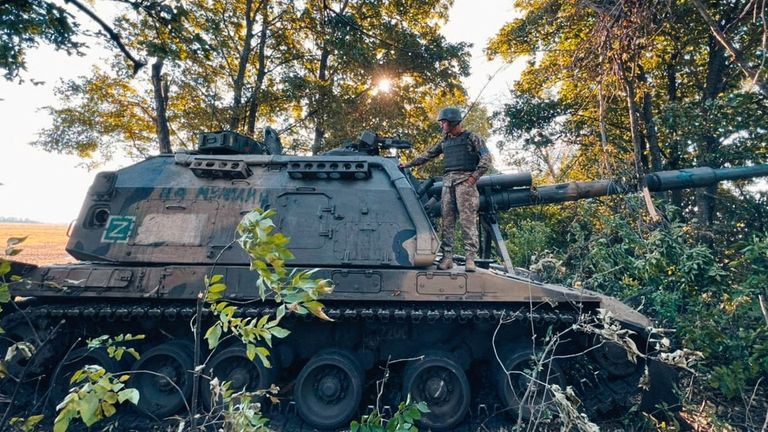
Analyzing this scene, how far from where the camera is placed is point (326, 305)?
14.5 ft

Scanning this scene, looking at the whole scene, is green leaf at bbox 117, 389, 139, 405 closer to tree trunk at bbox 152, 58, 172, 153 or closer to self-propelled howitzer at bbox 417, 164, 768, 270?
self-propelled howitzer at bbox 417, 164, 768, 270

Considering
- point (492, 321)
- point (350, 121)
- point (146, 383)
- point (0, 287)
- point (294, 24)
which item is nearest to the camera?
point (0, 287)

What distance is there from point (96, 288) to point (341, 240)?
283 centimetres

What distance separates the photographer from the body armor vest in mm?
5129

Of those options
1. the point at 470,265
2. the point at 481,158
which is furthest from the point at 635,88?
the point at 470,265

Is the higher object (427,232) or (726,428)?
(427,232)

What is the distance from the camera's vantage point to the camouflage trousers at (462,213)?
4934mm

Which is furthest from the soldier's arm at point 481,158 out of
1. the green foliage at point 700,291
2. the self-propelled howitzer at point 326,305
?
the green foliage at point 700,291

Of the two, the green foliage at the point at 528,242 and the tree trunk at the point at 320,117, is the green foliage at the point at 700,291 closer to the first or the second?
the green foliage at the point at 528,242

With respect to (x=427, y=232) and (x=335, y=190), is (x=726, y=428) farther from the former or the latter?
(x=335, y=190)

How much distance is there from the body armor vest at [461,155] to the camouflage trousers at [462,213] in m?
0.22

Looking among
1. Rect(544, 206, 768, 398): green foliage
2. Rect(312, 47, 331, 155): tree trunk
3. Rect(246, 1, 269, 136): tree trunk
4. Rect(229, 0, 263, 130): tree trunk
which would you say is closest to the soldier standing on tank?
Rect(544, 206, 768, 398): green foliage

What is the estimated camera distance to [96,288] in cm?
443

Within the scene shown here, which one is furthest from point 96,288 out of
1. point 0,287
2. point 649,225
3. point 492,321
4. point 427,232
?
point 649,225
